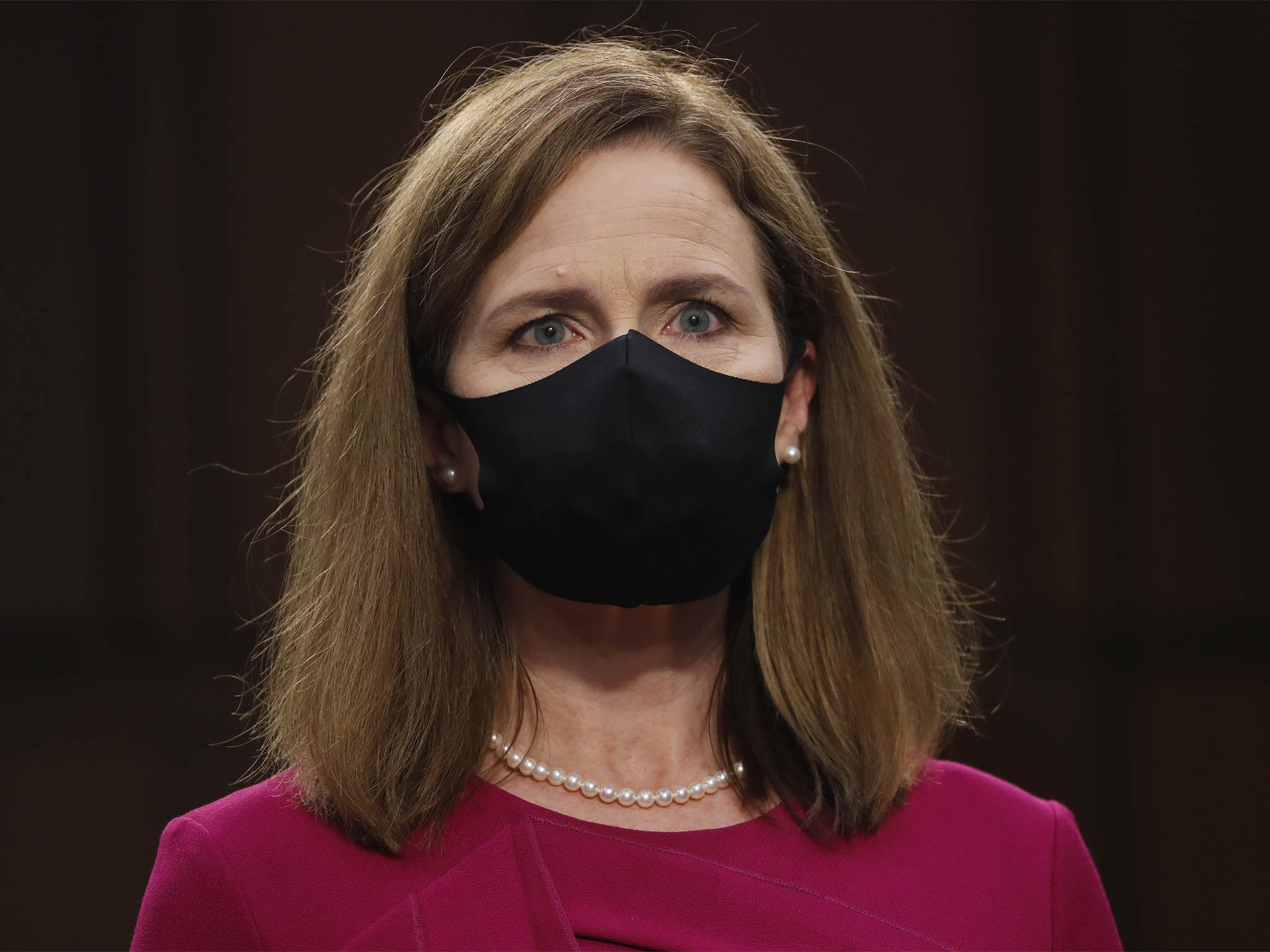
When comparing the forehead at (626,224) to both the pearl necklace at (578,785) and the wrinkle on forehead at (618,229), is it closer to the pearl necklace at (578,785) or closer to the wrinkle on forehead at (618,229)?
the wrinkle on forehead at (618,229)

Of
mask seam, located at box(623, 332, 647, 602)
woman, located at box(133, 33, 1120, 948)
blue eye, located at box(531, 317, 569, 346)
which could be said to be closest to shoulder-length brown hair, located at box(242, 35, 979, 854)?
woman, located at box(133, 33, 1120, 948)

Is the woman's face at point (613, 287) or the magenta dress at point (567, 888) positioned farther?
the woman's face at point (613, 287)

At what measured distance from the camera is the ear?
1.99 m

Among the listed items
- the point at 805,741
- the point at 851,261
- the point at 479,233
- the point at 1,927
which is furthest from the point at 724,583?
the point at 1,927

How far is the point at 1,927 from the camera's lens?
2.67 m

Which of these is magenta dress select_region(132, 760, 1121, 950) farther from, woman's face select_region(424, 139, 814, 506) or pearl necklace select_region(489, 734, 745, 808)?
woman's face select_region(424, 139, 814, 506)

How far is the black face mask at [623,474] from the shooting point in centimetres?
167

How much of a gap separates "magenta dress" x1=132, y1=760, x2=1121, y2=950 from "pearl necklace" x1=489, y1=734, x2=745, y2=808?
0.6 inches

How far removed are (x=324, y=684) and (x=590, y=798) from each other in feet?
1.27

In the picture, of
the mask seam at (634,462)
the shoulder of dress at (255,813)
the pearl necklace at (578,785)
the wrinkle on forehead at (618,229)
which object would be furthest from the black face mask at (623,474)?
the shoulder of dress at (255,813)

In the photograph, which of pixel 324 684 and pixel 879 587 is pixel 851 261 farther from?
pixel 324 684

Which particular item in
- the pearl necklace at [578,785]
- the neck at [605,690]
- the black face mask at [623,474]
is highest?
the black face mask at [623,474]

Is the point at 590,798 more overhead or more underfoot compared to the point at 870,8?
more underfoot

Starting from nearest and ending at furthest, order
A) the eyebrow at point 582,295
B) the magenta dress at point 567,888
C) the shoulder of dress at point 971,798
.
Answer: the magenta dress at point 567,888
the eyebrow at point 582,295
the shoulder of dress at point 971,798
